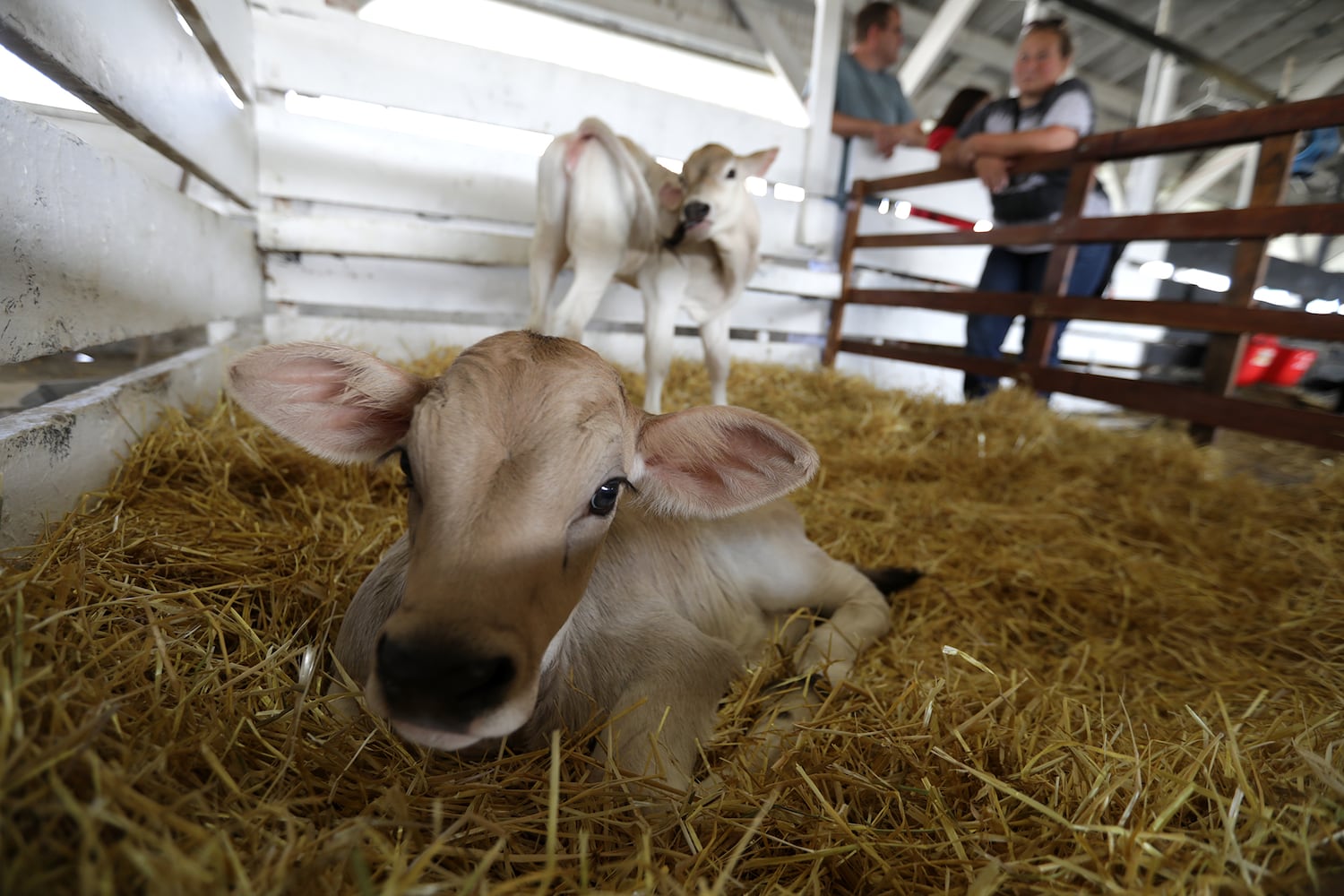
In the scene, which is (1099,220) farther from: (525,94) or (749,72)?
(749,72)

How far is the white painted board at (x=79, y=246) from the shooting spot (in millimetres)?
1329

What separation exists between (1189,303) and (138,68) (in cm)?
515

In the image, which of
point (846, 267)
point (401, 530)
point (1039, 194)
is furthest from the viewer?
point (846, 267)

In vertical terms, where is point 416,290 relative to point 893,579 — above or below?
above

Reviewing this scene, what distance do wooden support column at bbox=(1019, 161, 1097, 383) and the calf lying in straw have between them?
3926 mm

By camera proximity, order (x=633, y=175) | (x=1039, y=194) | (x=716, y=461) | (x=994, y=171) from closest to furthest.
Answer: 1. (x=716, y=461)
2. (x=633, y=175)
3. (x=994, y=171)
4. (x=1039, y=194)

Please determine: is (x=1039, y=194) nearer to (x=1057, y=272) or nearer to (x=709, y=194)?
(x=1057, y=272)

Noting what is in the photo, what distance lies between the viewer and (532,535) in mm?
1059

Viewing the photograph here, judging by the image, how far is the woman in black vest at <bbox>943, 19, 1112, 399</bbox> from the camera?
4840mm

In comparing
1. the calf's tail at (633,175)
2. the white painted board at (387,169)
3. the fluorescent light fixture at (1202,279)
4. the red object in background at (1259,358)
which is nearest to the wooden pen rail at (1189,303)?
the calf's tail at (633,175)

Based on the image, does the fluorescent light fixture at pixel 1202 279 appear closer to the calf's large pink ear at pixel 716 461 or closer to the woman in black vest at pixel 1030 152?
the woman in black vest at pixel 1030 152

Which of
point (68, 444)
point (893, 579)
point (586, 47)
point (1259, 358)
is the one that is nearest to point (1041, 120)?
point (893, 579)

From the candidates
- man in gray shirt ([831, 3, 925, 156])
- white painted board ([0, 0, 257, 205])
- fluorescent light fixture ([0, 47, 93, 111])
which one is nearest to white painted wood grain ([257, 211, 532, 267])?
white painted board ([0, 0, 257, 205])

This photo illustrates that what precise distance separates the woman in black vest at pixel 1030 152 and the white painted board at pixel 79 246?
5.21 meters
